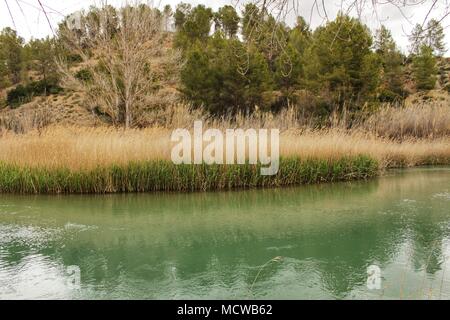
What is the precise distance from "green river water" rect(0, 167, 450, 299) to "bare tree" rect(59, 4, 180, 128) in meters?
8.08

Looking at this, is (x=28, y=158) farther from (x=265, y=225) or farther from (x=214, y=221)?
(x=265, y=225)

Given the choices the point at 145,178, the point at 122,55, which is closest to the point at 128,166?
the point at 145,178

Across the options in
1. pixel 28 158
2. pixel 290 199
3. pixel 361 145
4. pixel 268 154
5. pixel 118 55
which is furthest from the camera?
pixel 118 55

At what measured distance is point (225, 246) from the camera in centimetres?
450

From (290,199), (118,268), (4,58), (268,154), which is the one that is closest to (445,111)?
(268,154)

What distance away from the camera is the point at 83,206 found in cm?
665

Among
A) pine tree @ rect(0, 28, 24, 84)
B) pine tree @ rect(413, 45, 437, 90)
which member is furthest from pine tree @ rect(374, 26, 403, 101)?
pine tree @ rect(0, 28, 24, 84)

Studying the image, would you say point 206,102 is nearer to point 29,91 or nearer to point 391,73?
point 391,73

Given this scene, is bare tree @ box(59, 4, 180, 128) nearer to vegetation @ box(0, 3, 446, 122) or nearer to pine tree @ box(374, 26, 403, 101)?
vegetation @ box(0, 3, 446, 122)

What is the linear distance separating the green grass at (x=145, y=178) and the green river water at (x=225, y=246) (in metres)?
0.40

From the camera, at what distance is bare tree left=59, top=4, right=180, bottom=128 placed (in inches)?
581

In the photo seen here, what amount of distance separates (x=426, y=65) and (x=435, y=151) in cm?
1862

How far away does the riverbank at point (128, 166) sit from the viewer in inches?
307

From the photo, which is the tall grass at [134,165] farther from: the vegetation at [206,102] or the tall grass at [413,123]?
the tall grass at [413,123]
